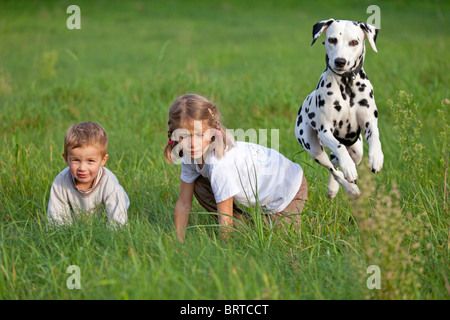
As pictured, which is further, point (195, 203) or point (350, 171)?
point (195, 203)

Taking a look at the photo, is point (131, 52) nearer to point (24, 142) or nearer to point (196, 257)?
point (24, 142)

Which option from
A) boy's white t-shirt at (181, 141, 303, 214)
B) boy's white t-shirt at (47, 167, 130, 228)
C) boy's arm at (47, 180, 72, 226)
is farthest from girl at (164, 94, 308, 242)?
boy's arm at (47, 180, 72, 226)

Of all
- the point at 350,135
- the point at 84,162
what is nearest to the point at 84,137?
the point at 84,162

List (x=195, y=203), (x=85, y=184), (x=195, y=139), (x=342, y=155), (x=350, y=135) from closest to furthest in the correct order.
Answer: (x=342, y=155), (x=350, y=135), (x=195, y=139), (x=85, y=184), (x=195, y=203)

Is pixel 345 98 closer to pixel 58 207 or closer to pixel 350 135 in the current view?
pixel 350 135

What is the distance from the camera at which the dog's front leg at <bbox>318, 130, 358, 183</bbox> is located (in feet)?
8.84

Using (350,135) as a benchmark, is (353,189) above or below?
below

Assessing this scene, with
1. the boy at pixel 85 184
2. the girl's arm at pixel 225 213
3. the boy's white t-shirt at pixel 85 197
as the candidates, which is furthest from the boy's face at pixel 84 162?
the girl's arm at pixel 225 213

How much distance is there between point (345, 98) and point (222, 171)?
109cm

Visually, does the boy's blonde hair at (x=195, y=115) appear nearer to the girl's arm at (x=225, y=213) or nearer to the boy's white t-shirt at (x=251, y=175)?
the boy's white t-shirt at (x=251, y=175)

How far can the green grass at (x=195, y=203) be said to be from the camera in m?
2.83

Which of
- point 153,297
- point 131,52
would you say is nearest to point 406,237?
point 153,297

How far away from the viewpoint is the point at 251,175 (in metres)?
3.76
